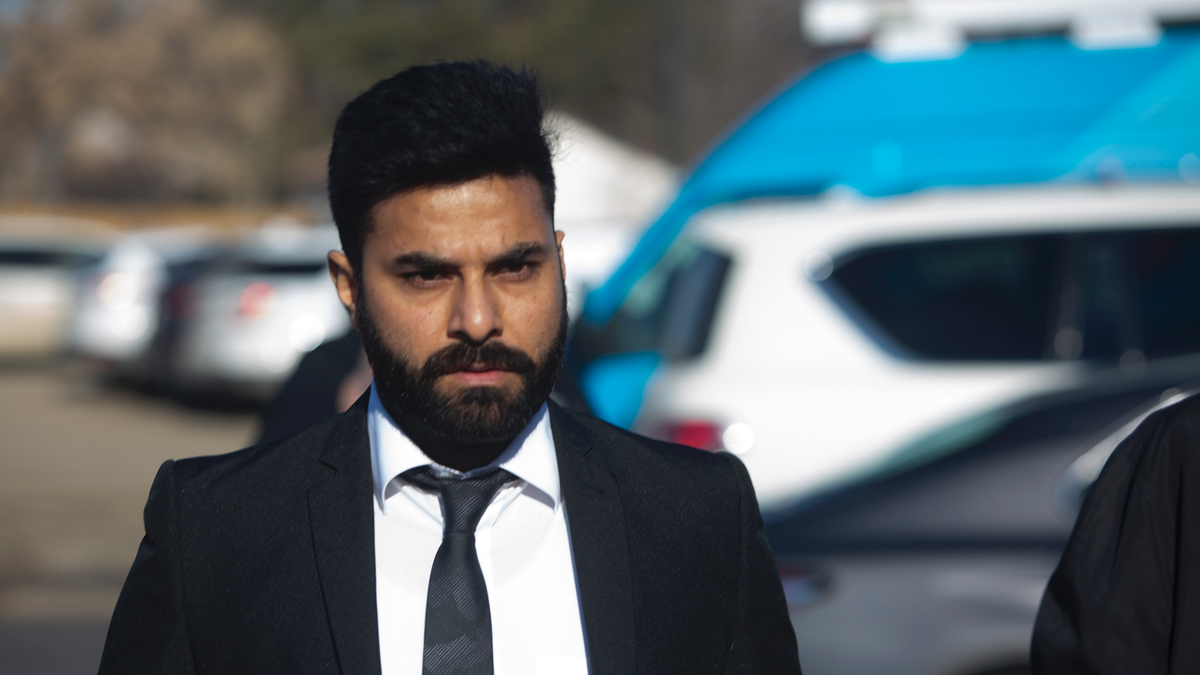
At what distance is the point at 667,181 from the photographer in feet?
109

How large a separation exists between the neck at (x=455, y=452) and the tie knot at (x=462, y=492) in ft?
0.06

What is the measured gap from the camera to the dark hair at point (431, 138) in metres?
1.61

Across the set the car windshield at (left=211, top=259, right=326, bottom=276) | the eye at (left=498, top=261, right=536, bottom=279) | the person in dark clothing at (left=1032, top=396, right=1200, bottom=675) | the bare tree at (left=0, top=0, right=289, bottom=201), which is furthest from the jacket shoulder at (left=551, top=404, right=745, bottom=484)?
the bare tree at (left=0, top=0, right=289, bottom=201)

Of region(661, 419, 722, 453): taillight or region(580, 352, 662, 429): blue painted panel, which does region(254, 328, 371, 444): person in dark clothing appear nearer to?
region(661, 419, 722, 453): taillight

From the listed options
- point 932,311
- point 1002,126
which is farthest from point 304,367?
point 1002,126

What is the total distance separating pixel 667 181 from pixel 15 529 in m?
25.4

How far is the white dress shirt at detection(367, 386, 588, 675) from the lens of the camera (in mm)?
1627

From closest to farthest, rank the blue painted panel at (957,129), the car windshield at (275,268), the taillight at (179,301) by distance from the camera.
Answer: the blue painted panel at (957,129) → the car windshield at (275,268) → the taillight at (179,301)

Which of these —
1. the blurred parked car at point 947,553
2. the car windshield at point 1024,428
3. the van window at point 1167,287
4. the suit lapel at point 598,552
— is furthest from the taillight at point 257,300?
the suit lapel at point 598,552

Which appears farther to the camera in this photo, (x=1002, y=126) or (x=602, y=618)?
(x=1002, y=126)

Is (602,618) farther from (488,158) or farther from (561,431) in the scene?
(488,158)

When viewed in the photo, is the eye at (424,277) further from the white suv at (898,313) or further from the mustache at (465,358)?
the white suv at (898,313)

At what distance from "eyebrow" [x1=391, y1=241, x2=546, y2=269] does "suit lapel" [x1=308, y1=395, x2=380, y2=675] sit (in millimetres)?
240

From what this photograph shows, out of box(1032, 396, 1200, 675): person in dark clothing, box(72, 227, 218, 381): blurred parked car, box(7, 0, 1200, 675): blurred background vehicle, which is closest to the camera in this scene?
box(1032, 396, 1200, 675): person in dark clothing
